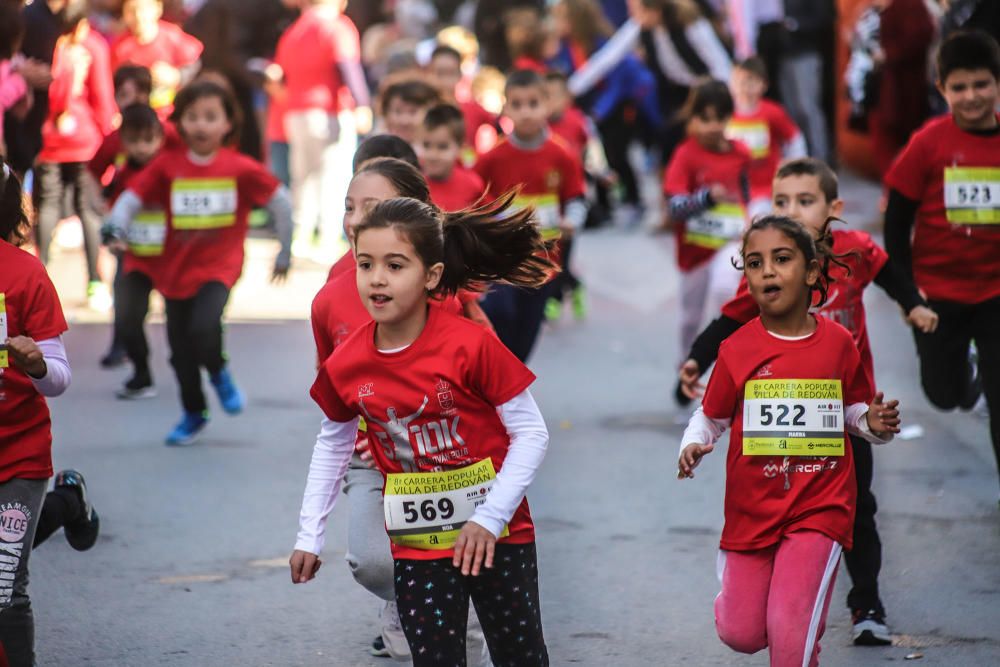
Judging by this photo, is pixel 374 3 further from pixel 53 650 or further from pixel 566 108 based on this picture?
pixel 53 650

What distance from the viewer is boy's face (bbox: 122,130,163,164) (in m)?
9.14

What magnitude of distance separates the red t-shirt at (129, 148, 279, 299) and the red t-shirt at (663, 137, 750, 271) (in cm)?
217

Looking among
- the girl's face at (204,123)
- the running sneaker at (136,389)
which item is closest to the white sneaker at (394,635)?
the girl's face at (204,123)

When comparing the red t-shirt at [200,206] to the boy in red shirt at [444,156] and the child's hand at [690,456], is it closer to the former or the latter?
the boy in red shirt at [444,156]

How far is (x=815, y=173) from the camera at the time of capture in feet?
18.4

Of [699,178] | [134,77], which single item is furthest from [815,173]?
[134,77]

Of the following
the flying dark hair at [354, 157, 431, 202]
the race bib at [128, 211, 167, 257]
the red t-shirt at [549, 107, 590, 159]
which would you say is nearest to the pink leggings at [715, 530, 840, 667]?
the flying dark hair at [354, 157, 431, 202]

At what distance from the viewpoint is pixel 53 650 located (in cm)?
519

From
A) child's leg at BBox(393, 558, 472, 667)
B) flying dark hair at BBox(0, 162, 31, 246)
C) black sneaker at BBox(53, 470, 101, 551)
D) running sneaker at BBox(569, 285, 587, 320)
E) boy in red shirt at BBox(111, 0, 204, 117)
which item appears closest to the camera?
child's leg at BBox(393, 558, 472, 667)

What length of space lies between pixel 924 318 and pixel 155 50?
9.08 meters

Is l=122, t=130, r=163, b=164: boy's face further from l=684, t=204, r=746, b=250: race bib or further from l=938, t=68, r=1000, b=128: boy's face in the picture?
l=938, t=68, r=1000, b=128: boy's face

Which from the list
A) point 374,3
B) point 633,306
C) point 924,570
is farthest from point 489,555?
point 374,3

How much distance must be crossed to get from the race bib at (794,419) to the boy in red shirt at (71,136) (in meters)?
7.31

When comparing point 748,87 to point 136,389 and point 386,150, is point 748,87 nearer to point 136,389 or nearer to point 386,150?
point 136,389
